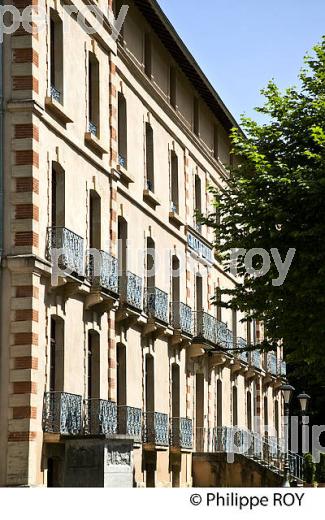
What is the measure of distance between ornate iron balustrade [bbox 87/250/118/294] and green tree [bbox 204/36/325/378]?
10.2 feet

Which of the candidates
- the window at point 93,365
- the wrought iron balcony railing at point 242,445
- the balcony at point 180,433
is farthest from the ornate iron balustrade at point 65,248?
the wrought iron balcony railing at point 242,445

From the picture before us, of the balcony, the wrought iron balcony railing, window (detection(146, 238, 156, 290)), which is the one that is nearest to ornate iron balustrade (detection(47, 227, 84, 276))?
window (detection(146, 238, 156, 290))

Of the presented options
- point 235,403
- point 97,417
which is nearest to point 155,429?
point 97,417

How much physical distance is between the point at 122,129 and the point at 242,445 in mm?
15691

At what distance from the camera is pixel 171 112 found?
137 feet

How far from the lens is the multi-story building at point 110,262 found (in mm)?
27469

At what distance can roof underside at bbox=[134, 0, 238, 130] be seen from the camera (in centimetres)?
3725

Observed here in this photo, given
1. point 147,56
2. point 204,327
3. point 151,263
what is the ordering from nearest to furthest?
1. point 151,263
2. point 147,56
3. point 204,327

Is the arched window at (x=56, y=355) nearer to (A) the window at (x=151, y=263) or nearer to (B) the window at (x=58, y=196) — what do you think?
(B) the window at (x=58, y=196)

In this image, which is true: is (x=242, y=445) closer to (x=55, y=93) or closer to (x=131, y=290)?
(x=131, y=290)

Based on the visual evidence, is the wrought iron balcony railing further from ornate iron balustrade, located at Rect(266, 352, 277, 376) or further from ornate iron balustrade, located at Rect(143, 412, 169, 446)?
ornate iron balustrade, located at Rect(143, 412, 169, 446)

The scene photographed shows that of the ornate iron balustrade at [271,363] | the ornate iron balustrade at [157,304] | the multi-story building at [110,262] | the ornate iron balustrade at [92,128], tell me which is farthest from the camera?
the ornate iron balustrade at [271,363]

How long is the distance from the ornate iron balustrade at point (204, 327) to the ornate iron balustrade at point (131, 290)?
7.29 m

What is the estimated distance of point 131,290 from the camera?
34688 millimetres
